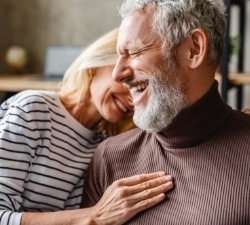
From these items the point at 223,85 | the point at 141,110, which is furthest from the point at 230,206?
the point at 223,85

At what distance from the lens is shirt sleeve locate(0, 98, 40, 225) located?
1405 mm

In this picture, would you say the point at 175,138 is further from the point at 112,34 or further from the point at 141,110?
the point at 112,34

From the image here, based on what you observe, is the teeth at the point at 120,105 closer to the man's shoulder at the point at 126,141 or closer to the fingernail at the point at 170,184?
the man's shoulder at the point at 126,141

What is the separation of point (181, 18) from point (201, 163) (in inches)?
15.4

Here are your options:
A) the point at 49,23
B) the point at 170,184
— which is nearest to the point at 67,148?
the point at 170,184

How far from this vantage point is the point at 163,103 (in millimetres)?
1297

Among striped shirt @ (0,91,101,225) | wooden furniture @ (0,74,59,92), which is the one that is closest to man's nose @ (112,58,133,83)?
striped shirt @ (0,91,101,225)

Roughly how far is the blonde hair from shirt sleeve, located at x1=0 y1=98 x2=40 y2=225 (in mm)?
246

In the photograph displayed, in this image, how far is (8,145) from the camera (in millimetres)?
1428

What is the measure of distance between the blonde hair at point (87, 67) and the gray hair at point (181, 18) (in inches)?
13.7

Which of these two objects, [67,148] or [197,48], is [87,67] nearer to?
[67,148]

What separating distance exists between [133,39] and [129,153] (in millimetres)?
360

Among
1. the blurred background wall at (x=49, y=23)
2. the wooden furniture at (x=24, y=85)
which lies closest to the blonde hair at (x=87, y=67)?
the wooden furniture at (x=24, y=85)

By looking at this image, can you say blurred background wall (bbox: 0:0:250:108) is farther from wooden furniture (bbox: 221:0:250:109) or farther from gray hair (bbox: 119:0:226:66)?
gray hair (bbox: 119:0:226:66)
